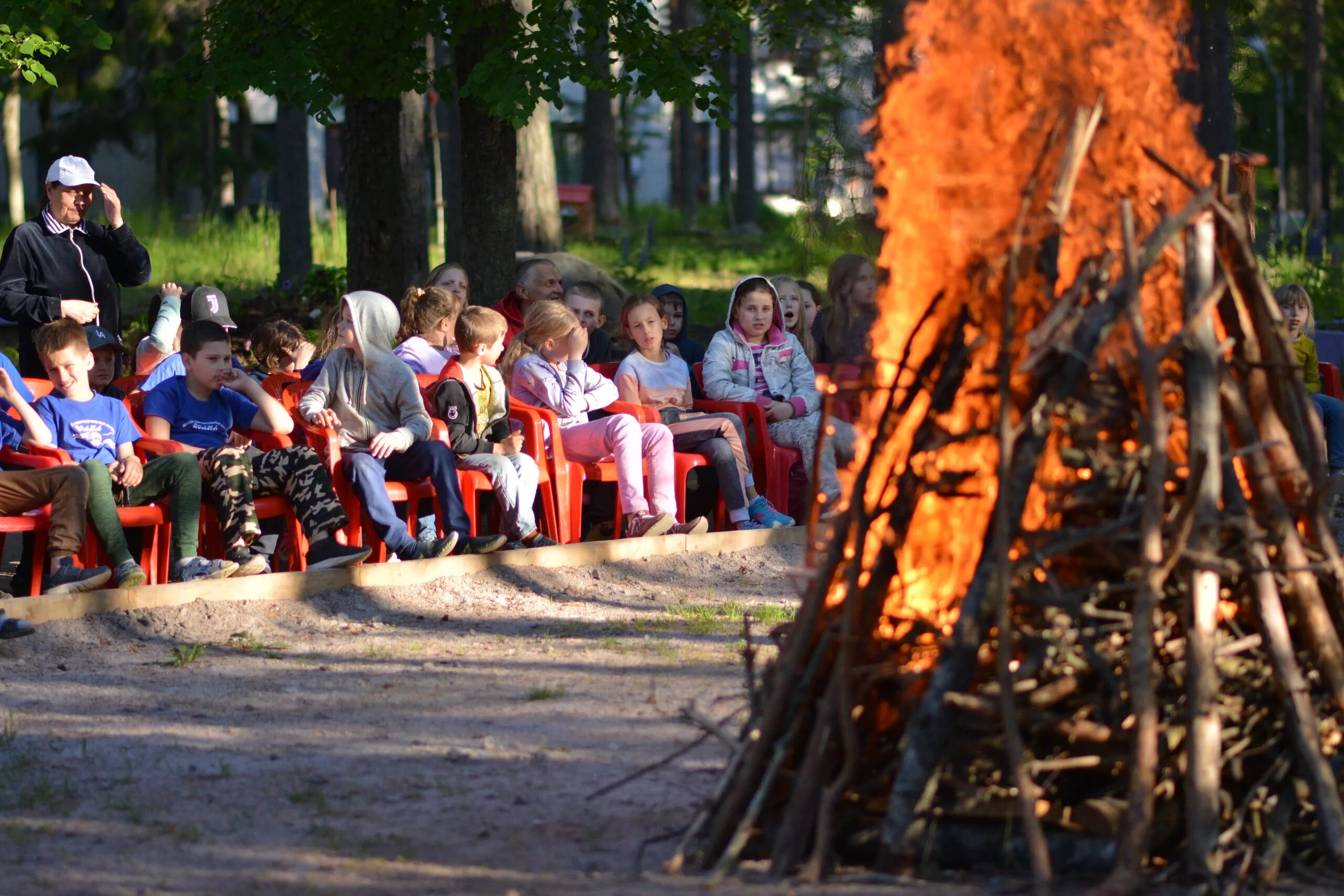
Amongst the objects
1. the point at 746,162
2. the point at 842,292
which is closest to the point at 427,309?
the point at 842,292

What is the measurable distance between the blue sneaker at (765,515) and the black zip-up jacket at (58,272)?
3.68 metres

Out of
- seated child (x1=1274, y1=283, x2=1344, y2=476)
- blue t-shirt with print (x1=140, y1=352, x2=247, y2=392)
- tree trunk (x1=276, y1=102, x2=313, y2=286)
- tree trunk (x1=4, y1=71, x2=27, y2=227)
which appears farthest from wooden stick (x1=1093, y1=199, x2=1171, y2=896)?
tree trunk (x1=4, y1=71, x2=27, y2=227)

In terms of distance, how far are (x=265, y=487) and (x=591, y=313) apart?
3.01 m

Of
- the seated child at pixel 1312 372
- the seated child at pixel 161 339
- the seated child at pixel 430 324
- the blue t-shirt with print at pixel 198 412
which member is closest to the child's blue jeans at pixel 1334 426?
the seated child at pixel 1312 372

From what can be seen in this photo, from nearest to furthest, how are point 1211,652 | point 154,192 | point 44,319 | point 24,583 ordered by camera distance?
point 1211,652
point 24,583
point 44,319
point 154,192

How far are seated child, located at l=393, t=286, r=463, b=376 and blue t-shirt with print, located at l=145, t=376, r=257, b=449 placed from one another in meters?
1.27

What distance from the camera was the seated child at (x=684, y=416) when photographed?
895 cm

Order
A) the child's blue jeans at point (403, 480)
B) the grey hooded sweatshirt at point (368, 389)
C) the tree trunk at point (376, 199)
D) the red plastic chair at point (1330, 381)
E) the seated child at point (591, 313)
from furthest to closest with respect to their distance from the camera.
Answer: the tree trunk at point (376, 199)
the red plastic chair at point (1330, 381)
the seated child at point (591, 313)
the grey hooded sweatshirt at point (368, 389)
the child's blue jeans at point (403, 480)

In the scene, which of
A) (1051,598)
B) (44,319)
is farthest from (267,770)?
(44,319)

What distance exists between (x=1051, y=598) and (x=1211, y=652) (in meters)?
0.41

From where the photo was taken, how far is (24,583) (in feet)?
23.5

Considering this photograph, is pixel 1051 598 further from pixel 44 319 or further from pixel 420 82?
pixel 420 82

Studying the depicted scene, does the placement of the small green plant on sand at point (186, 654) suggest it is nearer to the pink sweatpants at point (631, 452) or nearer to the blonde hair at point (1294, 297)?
the pink sweatpants at point (631, 452)

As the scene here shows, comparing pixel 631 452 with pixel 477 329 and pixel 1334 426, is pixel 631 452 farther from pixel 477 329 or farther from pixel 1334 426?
pixel 1334 426
